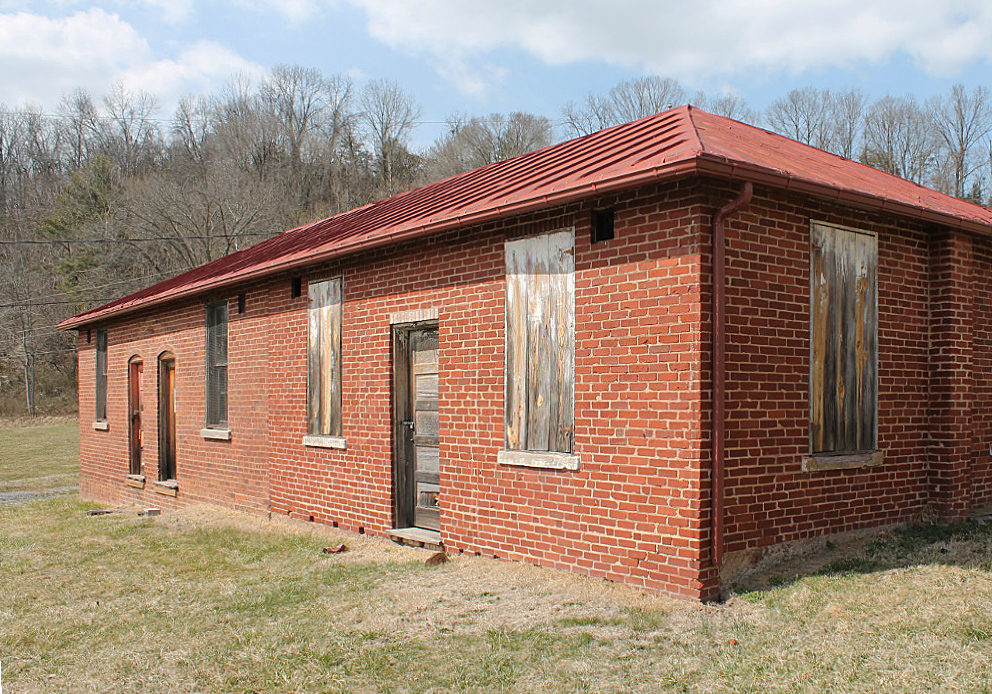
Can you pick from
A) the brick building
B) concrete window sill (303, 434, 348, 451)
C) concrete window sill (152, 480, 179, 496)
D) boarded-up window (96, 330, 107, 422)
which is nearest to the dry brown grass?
the brick building

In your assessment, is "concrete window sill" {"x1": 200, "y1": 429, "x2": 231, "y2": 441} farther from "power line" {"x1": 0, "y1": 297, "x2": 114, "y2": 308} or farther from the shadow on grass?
"power line" {"x1": 0, "y1": 297, "x2": 114, "y2": 308}

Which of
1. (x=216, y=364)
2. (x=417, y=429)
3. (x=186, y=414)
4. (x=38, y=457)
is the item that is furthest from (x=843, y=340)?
(x=38, y=457)

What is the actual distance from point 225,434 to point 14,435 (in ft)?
88.7

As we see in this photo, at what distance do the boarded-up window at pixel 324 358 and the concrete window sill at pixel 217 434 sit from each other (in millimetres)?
2414

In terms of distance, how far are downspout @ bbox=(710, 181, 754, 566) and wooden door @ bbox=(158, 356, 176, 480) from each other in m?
11.0

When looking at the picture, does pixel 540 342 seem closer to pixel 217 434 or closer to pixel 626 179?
pixel 626 179

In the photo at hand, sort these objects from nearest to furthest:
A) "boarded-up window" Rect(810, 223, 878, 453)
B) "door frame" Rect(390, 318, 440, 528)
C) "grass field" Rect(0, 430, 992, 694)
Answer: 1. "grass field" Rect(0, 430, 992, 694)
2. "boarded-up window" Rect(810, 223, 878, 453)
3. "door frame" Rect(390, 318, 440, 528)

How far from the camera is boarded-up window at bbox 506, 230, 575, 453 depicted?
7.36 m

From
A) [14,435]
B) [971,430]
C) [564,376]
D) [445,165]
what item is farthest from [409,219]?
[445,165]

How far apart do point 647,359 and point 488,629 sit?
7.50 feet

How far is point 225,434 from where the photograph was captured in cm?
1270

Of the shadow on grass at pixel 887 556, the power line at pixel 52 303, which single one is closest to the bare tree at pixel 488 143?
the power line at pixel 52 303

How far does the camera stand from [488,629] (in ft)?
19.5

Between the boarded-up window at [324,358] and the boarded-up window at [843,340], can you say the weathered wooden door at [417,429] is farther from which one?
the boarded-up window at [843,340]
